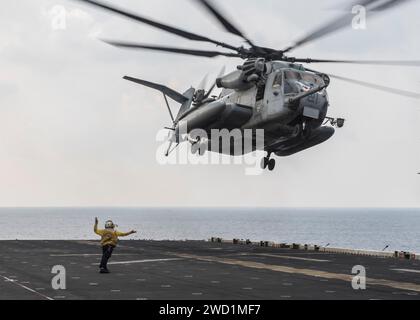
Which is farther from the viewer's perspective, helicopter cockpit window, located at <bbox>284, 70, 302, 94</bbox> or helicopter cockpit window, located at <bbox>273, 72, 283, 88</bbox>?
helicopter cockpit window, located at <bbox>273, 72, 283, 88</bbox>

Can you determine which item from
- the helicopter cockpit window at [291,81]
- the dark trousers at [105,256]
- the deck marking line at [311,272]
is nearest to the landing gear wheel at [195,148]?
the deck marking line at [311,272]

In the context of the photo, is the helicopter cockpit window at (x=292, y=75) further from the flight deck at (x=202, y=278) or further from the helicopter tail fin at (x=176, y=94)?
the helicopter tail fin at (x=176, y=94)

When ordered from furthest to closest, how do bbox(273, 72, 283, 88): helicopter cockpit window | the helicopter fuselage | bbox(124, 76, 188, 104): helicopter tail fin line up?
bbox(124, 76, 188, 104): helicopter tail fin < bbox(273, 72, 283, 88): helicopter cockpit window < the helicopter fuselage

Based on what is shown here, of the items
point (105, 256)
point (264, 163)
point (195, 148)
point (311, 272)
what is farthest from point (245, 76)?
point (105, 256)

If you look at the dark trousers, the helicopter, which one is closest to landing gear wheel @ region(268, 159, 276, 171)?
the helicopter

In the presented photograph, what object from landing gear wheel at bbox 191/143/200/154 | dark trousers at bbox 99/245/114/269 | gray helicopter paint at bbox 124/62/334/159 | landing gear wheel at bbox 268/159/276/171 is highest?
gray helicopter paint at bbox 124/62/334/159

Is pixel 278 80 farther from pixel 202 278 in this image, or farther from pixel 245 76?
pixel 202 278

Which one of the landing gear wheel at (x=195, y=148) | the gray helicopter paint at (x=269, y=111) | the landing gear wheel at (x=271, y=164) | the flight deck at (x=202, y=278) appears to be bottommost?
the flight deck at (x=202, y=278)

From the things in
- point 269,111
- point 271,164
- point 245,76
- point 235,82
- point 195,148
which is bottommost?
point 271,164

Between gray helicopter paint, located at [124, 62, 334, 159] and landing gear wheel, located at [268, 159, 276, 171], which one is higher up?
gray helicopter paint, located at [124, 62, 334, 159]

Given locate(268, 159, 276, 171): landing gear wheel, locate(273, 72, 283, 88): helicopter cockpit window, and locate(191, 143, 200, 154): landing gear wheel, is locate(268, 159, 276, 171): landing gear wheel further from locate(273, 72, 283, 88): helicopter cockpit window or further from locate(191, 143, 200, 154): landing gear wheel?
locate(273, 72, 283, 88): helicopter cockpit window

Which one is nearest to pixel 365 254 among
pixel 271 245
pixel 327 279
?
pixel 271 245

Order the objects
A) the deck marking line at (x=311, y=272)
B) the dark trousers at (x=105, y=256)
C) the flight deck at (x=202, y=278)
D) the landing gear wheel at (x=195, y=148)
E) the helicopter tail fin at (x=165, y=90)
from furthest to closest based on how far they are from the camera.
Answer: the helicopter tail fin at (x=165, y=90)
the landing gear wheel at (x=195, y=148)
the dark trousers at (x=105, y=256)
the deck marking line at (x=311, y=272)
the flight deck at (x=202, y=278)
